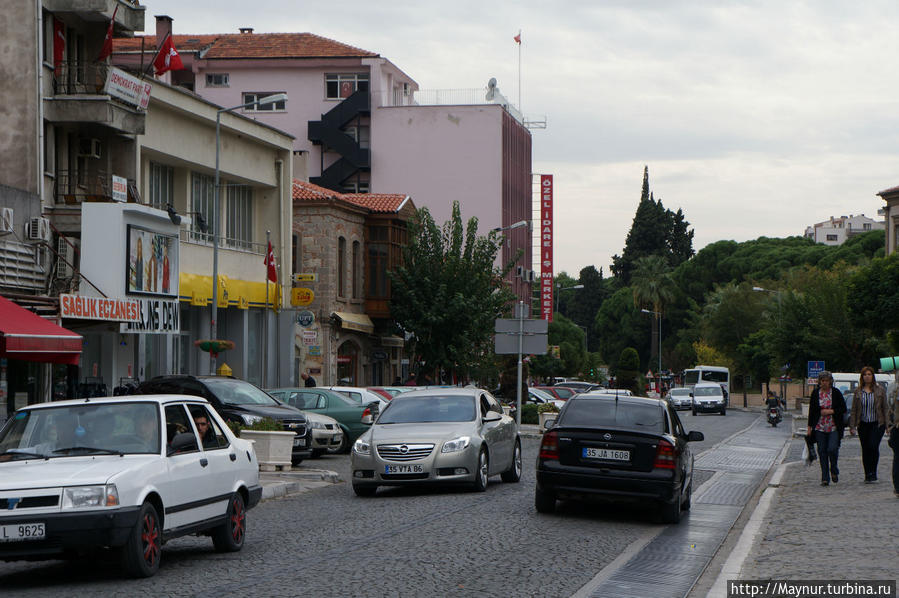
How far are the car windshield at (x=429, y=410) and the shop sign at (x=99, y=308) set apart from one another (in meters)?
9.59

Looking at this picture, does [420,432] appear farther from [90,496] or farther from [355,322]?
[355,322]

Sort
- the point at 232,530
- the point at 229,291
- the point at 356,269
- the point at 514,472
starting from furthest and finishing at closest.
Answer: the point at 356,269 → the point at 229,291 → the point at 514,472 → the point at 232,530

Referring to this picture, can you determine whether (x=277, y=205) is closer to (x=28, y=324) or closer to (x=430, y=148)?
(x=28, y=324)

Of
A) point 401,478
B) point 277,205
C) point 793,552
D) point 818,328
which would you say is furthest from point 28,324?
point 818,328

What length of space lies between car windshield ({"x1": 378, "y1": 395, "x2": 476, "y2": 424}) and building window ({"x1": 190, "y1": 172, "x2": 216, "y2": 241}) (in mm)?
22328

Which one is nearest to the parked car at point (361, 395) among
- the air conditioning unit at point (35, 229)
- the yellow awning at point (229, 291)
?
the air conditioning unit at point (35, 229)

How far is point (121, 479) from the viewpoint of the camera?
9781mm

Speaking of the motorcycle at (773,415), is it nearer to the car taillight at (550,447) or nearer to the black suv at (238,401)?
the black suv at (238,401)

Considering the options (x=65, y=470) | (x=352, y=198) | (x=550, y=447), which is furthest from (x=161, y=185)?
(x=65, y=470)

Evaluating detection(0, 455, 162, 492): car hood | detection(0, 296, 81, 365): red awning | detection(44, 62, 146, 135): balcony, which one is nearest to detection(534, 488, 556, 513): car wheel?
detection(0, 455, 162, 492): car hood

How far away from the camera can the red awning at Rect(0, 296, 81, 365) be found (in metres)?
20.0

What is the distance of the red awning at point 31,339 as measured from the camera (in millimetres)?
20047

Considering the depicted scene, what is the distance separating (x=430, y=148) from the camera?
77.6 metres

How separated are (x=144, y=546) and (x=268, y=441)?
38.7 ft
